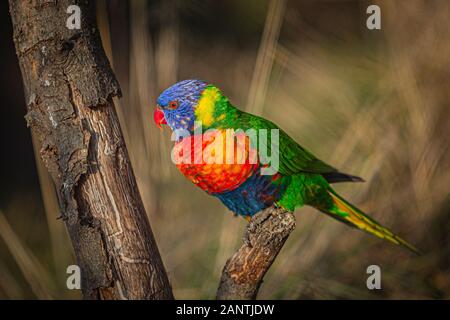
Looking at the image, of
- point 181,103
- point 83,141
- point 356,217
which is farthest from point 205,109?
point 356,217

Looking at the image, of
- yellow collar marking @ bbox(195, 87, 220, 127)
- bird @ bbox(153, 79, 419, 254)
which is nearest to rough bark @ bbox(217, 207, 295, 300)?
bird @ bbox(153, 79, 419, 254)

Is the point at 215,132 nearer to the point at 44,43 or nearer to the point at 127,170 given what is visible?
the point at 127,170

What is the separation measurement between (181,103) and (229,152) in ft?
0.97

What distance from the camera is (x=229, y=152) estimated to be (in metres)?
1.86

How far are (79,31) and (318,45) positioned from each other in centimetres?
169

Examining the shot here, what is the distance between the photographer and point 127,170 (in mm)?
1647

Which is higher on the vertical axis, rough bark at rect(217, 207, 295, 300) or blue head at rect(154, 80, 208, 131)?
blue head at rect(154, 80, 208, 131)

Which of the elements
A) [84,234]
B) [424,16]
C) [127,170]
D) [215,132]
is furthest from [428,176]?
[84,234]

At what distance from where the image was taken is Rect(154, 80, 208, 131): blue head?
1918 millimetres

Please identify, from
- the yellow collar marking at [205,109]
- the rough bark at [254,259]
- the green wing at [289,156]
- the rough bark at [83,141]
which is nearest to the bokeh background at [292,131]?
the green wing at [289,156]

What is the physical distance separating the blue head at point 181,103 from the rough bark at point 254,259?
57 centimetres

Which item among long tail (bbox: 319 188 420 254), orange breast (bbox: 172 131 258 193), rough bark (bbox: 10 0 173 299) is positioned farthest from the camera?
long tail (bbox: 319 188 420 254)

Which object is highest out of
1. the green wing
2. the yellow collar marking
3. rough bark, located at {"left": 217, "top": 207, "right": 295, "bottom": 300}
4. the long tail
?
the yellow collar marking

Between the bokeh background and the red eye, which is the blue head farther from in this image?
the bokeh background
